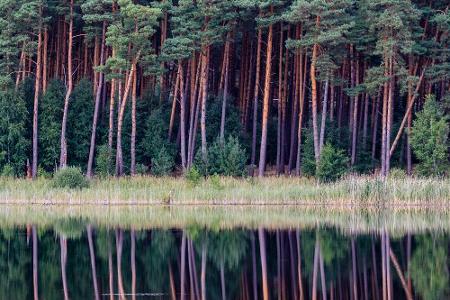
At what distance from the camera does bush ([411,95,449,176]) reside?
51656 millimetres

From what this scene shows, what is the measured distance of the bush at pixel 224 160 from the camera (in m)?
53.8

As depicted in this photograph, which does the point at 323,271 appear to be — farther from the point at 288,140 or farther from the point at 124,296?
the point at 288,140

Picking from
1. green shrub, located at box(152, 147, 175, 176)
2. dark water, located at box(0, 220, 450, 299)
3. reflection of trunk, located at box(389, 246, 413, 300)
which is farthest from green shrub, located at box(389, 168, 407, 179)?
reflection of trunk, located at box(389, 246, 413, 300)

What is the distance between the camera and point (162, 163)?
55.6 m

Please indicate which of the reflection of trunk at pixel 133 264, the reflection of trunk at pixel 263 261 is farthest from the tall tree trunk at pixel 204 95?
the reflection of trunk at pixel 263 261

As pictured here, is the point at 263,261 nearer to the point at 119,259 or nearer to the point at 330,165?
the point at 119,259

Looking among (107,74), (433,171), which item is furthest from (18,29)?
(433,171)

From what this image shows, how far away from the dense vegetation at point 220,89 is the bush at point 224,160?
8 centimetres

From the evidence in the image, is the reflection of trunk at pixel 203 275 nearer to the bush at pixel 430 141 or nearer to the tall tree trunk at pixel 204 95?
the bush at pixel 430 141

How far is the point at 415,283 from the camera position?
25.1 meters

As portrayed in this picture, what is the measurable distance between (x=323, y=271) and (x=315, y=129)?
26.5 metres

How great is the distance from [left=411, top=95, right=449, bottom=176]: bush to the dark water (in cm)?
1732

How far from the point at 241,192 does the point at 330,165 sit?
655 cm

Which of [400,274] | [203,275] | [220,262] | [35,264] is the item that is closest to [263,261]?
[220,262]
